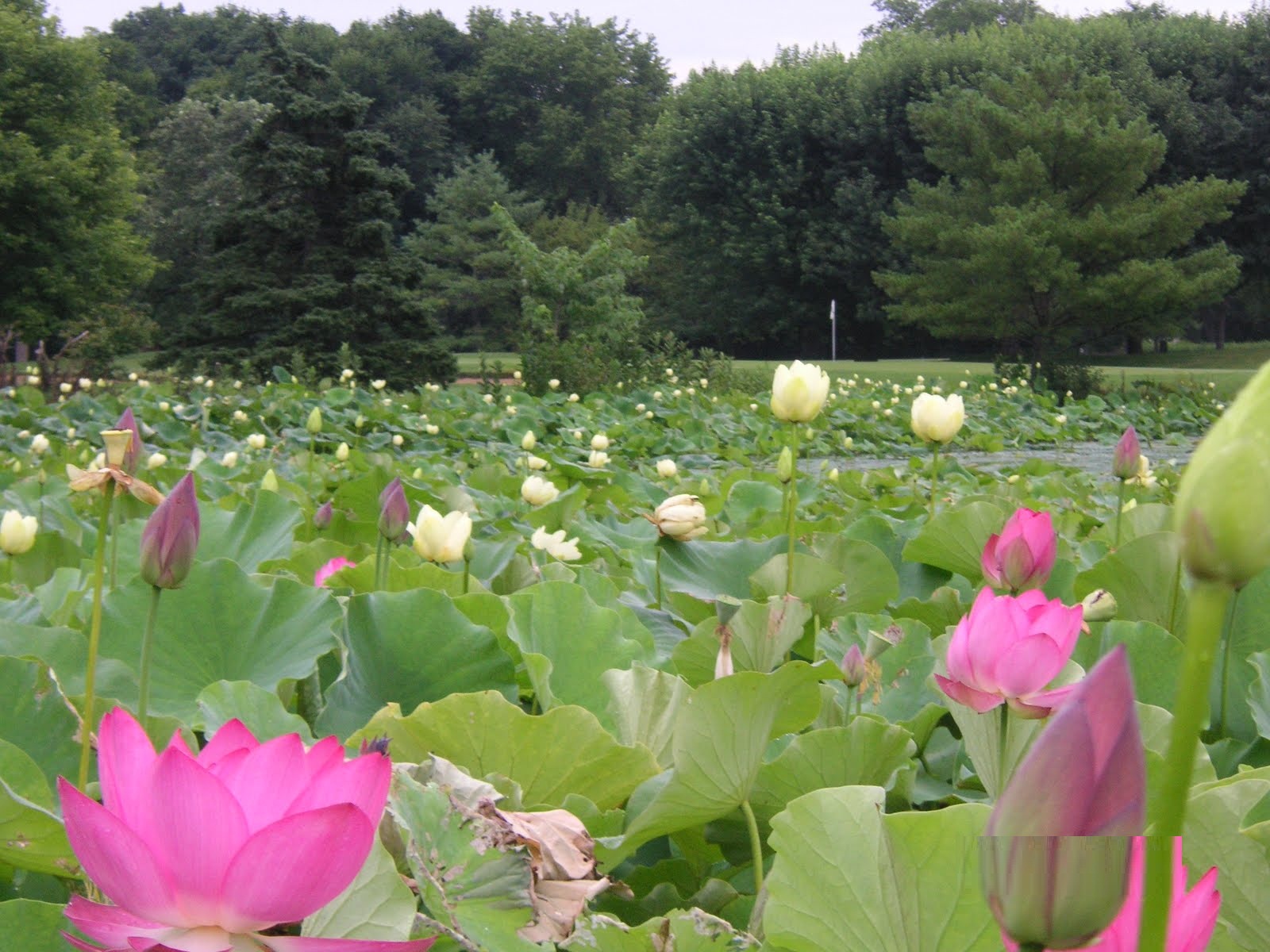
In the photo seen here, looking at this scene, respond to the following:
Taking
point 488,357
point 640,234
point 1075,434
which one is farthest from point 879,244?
point 1075,434

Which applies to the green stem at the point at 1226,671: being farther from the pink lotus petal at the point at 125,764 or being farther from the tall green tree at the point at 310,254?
the tall green tree at the point at 310,254

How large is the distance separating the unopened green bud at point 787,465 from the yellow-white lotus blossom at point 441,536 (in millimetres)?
382

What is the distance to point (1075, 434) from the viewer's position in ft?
22.5

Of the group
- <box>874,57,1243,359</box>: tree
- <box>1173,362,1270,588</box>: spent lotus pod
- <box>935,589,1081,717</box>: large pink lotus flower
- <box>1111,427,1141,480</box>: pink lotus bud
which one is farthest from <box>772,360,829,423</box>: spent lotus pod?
<box>874,57,1243,359</box>: tree

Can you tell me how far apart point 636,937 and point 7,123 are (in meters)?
19.7

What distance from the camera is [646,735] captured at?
578mm

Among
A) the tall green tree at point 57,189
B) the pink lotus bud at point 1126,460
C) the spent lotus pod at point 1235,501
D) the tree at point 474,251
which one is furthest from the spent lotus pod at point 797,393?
the tree at point 474,251

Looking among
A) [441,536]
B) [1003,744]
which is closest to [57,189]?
[441,536]

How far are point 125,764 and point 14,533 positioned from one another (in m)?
0.84

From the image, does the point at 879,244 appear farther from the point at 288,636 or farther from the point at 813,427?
the point at 288,636

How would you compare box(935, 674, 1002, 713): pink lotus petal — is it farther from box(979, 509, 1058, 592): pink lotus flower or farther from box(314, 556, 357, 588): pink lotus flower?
box(314, 556, 357, 588): pink lotus flower

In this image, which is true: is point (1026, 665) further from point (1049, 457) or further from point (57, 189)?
point (57, 189)

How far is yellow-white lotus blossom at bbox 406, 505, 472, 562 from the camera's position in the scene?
0.91m

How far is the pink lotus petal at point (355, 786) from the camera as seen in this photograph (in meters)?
0.27
